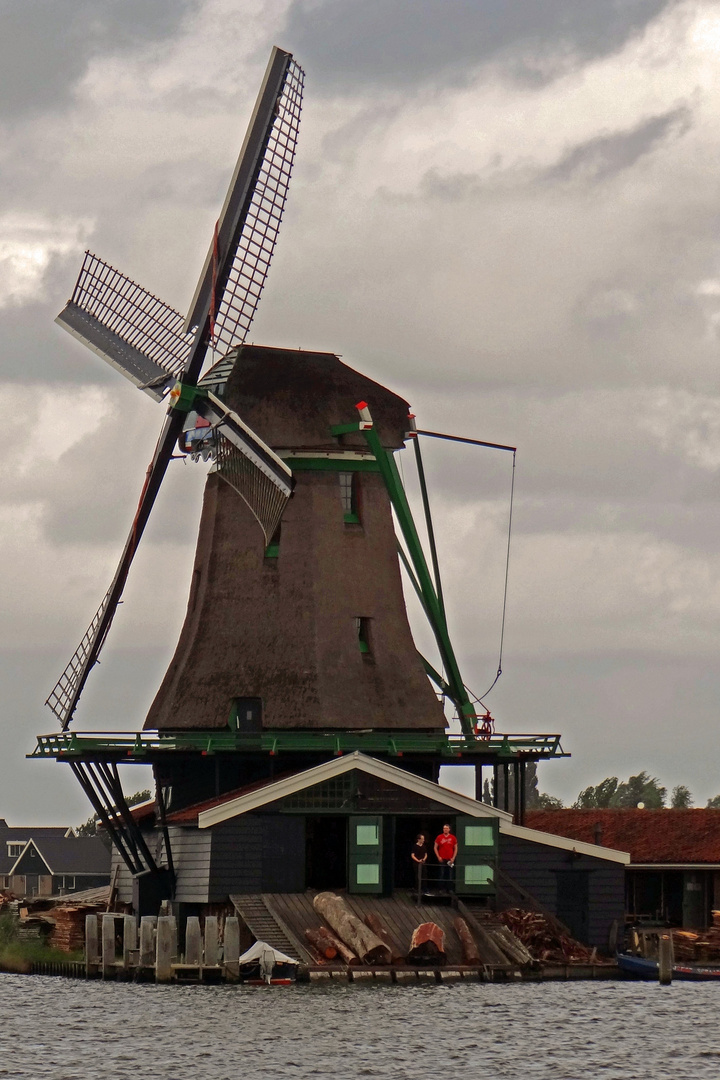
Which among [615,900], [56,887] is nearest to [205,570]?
[615,900]

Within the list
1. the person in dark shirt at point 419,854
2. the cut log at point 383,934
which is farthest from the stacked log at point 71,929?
the cut log at point 383,934

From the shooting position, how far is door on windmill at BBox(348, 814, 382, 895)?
47.0 m

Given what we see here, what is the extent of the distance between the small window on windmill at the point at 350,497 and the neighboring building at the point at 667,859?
1034cm

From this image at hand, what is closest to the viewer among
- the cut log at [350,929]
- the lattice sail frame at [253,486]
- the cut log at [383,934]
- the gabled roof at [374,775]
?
the cut log at [350,929]

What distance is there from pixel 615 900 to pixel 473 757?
4.64m

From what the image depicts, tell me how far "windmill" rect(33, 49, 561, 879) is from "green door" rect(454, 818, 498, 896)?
1927mm

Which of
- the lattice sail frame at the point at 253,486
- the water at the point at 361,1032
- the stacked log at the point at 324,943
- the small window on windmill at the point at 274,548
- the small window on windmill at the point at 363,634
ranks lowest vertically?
the water at the point at 361,1032

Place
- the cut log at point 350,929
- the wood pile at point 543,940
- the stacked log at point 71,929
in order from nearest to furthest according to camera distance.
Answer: the cut log at point 350,929, the wood pile at point 543,940, the stacked log at point 71,929

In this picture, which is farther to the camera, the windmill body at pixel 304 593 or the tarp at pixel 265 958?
the windmill body at pixel 304 593

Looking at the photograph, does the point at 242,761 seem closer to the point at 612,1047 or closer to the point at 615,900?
the point at 615,900

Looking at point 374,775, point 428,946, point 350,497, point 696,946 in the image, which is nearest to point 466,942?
point 428,946

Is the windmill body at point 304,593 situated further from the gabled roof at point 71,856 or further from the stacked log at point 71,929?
the gabled roof at point 71,856

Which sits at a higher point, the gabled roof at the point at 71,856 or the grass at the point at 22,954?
the gabled roof at the point at 71,856

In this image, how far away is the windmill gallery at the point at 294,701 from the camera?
4669cm
